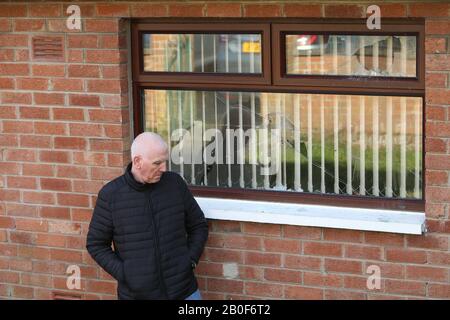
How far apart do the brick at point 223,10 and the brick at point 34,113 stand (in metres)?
1.31

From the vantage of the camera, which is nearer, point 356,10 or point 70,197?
point 356,10

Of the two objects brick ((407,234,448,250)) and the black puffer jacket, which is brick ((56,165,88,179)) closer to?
the black puffer jacket

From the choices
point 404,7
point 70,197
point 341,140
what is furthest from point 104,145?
point 404,7

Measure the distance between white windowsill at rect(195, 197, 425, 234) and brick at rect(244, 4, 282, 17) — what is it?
1.20 m

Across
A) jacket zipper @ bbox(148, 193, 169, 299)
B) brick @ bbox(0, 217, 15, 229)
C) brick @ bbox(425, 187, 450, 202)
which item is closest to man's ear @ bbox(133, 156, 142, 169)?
jacket zipper @ bbox(148, 193, 169, 299)

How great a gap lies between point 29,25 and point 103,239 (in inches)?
66.7

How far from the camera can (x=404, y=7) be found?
5230 millimetres

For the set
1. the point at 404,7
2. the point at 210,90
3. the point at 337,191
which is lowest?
the point at 337,191

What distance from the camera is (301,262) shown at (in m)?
5.71

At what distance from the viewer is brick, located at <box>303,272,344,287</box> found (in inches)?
222

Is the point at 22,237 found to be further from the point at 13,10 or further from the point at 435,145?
the point at 435,145

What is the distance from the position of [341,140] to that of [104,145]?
154 centimetres

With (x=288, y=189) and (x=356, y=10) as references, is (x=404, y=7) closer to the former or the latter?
(x=356, y=10)

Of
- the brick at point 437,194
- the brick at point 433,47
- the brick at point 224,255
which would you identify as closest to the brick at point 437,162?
the brick at point 437,194
